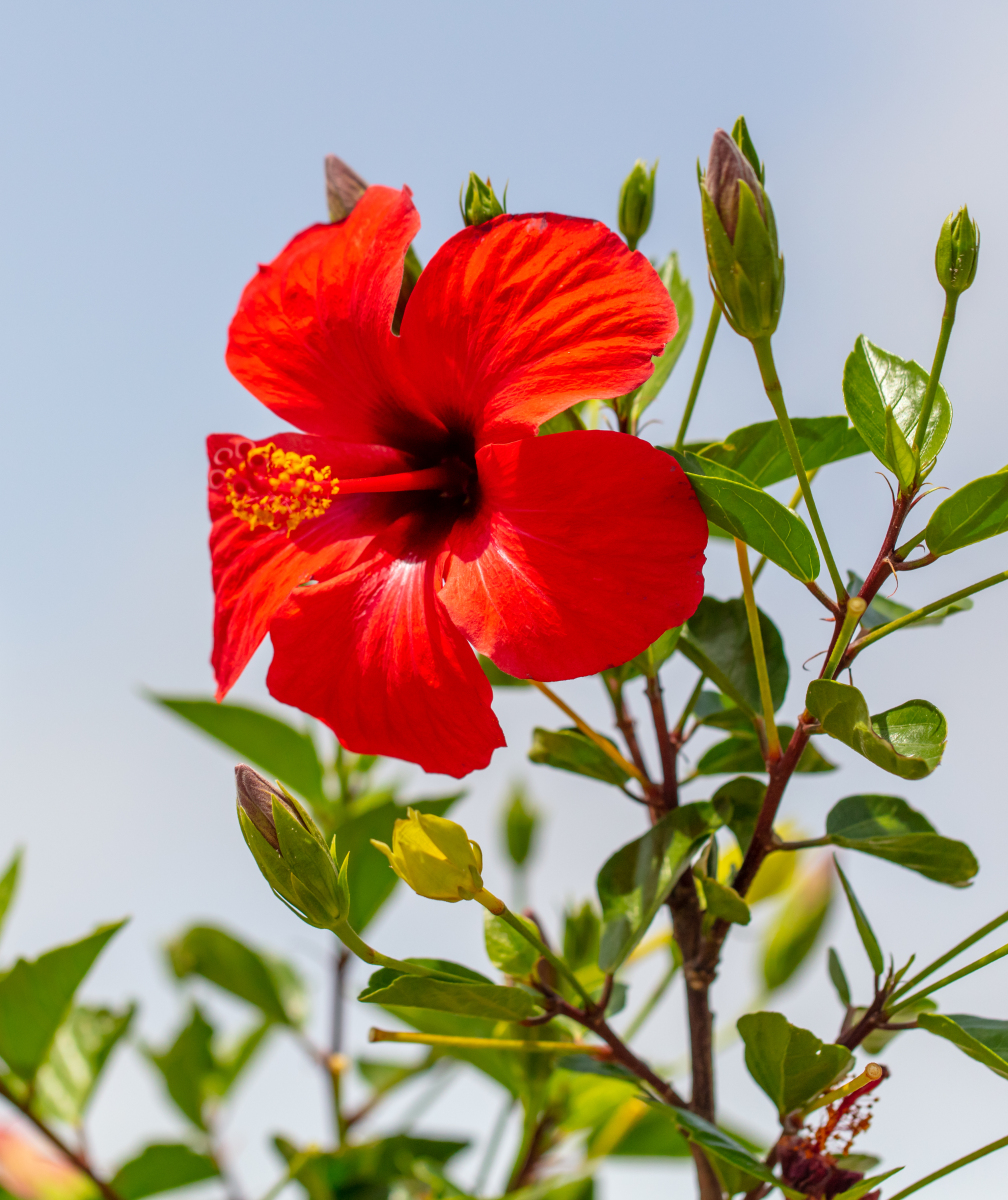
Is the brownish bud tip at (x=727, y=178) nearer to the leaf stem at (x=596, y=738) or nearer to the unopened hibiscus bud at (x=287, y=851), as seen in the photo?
the leaf stem at (x=596, y=738)

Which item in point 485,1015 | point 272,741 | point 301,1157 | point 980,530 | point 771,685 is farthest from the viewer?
point 272,741

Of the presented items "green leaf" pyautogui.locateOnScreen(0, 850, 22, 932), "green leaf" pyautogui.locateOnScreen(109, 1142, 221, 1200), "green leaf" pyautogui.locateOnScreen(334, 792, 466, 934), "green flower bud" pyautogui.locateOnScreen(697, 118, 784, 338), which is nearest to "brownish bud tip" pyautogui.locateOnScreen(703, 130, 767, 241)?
"green flower bud" pyautogui.locateOnScreen(697, 118, 784, 338)

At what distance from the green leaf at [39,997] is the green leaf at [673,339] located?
931mm

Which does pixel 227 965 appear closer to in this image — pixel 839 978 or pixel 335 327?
pixel 839 978

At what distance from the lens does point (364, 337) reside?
1.03m

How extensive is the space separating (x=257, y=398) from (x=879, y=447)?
0.59 meters

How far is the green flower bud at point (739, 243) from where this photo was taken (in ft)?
2.73

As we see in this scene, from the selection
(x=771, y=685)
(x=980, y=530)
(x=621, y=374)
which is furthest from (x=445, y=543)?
(x=980, y=530)

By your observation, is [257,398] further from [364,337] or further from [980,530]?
[980,530]

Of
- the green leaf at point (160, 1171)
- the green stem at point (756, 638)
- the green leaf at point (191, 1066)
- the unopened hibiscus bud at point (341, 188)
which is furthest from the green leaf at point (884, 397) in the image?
the green leaf at point (191, 1066)

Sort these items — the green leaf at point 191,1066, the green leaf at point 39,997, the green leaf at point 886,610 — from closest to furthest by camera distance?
→ the green leaf at point 886,610 → the green leaf at point 39,997 → the green leaf at point 191,1066

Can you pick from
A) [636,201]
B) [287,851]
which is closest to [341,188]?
[636,201]

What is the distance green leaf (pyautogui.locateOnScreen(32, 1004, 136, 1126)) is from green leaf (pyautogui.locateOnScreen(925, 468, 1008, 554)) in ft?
4.52

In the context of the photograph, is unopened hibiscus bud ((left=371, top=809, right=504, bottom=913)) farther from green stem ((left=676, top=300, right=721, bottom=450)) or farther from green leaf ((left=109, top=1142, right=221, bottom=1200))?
green leaf ((left=109, top=1142, right=221, bottom=1200))
